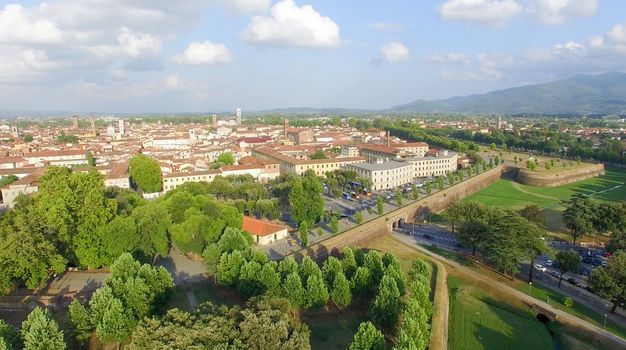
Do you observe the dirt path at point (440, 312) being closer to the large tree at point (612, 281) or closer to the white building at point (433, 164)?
the large tree at point (612, 281)

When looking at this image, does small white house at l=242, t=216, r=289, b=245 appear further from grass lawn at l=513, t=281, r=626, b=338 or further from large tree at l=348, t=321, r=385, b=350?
grass lawn at l=513, t=281, r=626, b=338

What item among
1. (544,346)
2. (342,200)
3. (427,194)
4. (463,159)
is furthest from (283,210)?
(463,159)

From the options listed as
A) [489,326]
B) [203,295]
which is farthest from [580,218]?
[203,295]

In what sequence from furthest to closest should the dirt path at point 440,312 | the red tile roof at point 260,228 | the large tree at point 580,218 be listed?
the large tree at point 580,218 → the red tile roof at point 260,228 → the dirt path at point 440,312

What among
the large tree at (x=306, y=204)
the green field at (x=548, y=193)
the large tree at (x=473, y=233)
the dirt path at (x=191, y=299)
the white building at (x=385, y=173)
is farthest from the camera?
the white building at (x=385, y=173)

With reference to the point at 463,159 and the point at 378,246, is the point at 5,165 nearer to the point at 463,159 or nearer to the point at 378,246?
the point at 378,246

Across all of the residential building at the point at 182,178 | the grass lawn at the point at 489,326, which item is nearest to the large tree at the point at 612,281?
the grass lawn at the point at 489,326

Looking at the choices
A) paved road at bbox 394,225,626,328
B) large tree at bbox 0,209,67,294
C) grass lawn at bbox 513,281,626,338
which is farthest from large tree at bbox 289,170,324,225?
large tree at bbox 0,209,67,294
